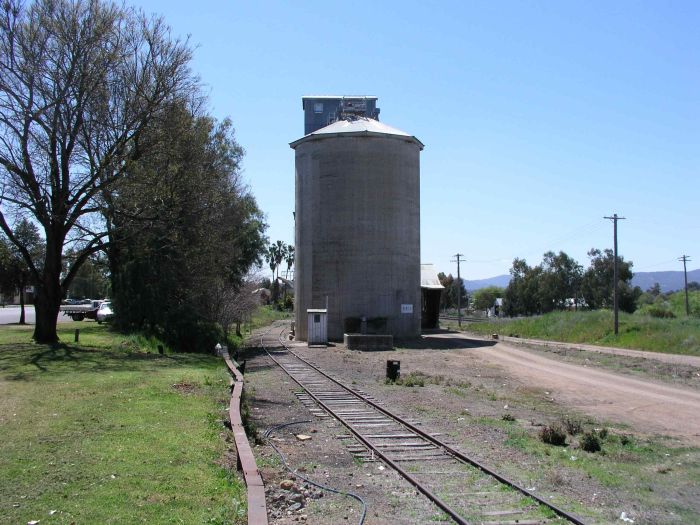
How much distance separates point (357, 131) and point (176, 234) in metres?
20.3

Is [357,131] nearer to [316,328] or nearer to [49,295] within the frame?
[316,328]

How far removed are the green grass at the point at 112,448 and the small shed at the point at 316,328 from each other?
2124cm

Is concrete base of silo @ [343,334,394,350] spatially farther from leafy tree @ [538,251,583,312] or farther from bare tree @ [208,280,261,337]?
leafy tree @ [538,251,583,312]

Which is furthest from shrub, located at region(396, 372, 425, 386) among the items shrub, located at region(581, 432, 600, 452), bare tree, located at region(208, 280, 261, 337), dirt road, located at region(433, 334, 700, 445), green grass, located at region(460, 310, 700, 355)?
green grass, located at region(460, 310, 700, 355)

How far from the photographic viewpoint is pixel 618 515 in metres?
8.41

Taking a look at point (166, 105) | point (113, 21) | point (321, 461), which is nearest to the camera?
point (321, 461)

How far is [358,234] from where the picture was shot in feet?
151

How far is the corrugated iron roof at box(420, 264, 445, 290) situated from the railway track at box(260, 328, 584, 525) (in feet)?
148

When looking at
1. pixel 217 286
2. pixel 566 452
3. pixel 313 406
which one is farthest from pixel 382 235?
pixel 566 452

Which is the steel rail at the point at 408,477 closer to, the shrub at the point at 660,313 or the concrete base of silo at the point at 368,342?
the concrete base of silo at the point at 368,342

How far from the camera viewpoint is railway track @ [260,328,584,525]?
826 cm

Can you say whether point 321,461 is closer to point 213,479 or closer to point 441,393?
point 213,479

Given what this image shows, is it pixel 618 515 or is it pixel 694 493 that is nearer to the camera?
pixel 618 515

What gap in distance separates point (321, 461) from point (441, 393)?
9906 millimetres
